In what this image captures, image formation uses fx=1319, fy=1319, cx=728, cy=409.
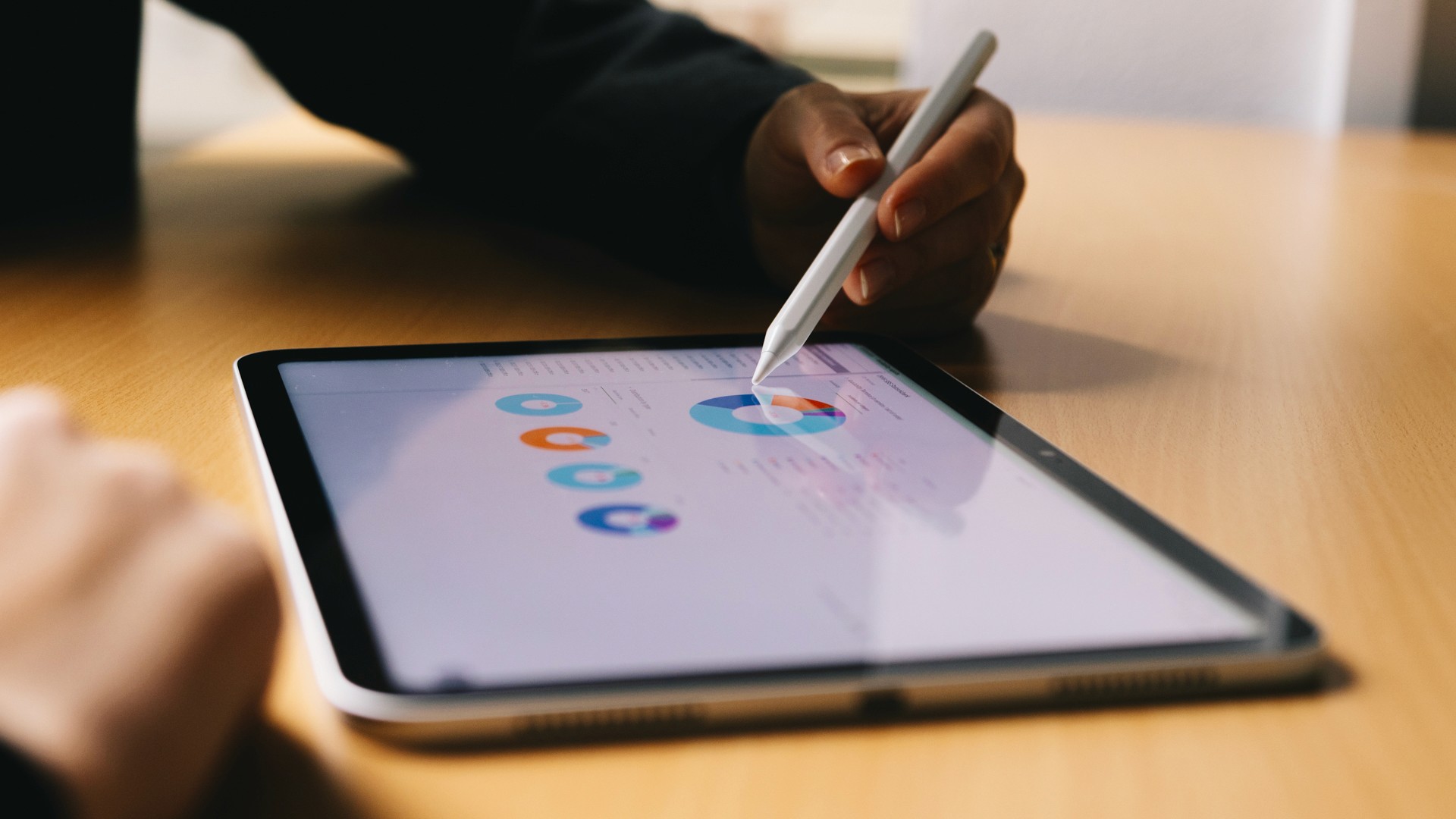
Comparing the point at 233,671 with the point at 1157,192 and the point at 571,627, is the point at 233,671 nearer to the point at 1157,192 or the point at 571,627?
the point at 571,627

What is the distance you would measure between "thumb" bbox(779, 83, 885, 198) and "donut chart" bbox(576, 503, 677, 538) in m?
0.23

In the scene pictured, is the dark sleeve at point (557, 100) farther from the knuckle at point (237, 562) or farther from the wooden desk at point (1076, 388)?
the knuckle at point (237, 562)

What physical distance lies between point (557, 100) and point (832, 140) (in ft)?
0.84

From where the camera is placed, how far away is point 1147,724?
0.73ft

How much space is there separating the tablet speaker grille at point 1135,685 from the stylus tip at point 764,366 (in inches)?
7.3

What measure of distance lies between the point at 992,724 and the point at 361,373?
24 centimetres

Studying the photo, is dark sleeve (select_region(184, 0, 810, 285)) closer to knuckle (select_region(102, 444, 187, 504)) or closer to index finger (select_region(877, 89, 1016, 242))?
index finger (select_region(877, 89, 1016, 242))

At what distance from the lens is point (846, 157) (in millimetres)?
479

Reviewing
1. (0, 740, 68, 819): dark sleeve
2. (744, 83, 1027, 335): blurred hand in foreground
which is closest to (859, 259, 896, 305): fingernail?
(744, 83, 1027, 335): blurred hand in foreground

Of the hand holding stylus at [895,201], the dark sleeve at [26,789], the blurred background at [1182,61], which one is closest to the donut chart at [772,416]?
the hand holding stylus at [895,201]

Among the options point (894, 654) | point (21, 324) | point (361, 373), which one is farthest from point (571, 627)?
point (21, 324)

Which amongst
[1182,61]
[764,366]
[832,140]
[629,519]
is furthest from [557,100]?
[1182,61]

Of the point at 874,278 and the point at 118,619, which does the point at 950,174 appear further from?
the point at 118,619

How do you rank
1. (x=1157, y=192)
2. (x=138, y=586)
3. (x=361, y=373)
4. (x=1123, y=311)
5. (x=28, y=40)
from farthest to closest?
(x=1157, y=192)
(x=28, y=40)
(x=1123, y=311)
(x=361, y=373)
(x=138, y=586)
